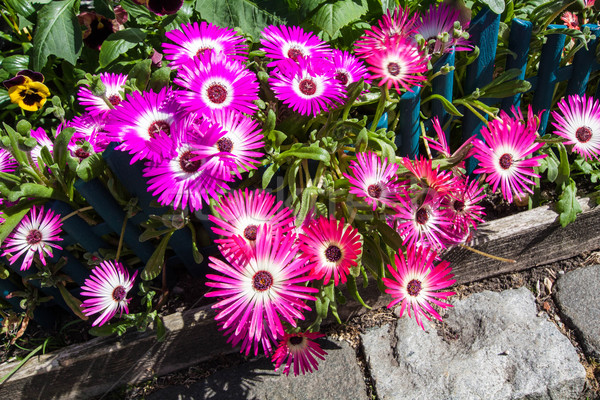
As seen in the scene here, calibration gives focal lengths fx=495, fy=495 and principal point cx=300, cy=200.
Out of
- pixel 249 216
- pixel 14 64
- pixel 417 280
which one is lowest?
pixel 417 280

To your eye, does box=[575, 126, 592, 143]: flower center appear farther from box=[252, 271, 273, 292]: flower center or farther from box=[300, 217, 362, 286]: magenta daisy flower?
box=[252, 271, 273, 292]: flower center

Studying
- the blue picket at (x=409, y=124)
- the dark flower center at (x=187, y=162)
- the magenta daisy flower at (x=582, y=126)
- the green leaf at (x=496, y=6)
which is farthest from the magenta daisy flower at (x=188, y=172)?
the magenta daisy flower at (x=582, y=126)

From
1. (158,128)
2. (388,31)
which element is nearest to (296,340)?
(158,128)

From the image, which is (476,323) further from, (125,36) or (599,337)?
(125,36)

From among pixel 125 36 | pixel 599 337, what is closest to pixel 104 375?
pixel 125 36

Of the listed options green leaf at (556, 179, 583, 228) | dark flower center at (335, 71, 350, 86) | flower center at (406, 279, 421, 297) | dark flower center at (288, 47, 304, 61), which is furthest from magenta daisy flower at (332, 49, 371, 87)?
green leaf at (556, 179, 583, 228)

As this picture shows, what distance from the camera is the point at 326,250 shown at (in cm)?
127

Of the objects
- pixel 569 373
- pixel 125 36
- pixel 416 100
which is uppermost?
pixel 125 36

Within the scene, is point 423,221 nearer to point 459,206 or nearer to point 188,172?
point 459,206

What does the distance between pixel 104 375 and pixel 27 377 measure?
0.24 m

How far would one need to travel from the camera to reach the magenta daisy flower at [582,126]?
153cm

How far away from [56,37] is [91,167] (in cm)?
58

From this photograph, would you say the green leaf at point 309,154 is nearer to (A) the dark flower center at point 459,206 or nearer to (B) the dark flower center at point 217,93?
(B) the dark flower center at point 217,93

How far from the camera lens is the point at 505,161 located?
136 cm
